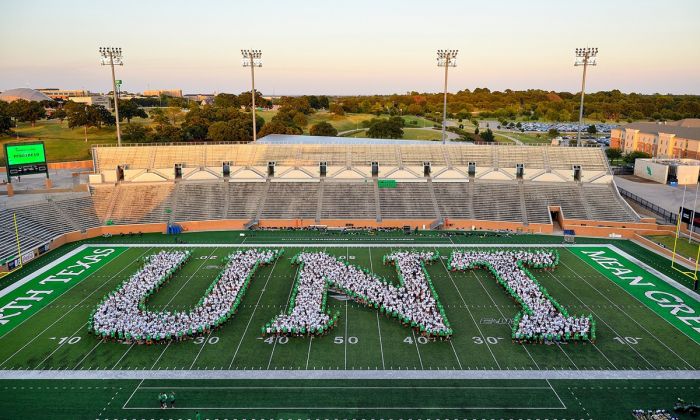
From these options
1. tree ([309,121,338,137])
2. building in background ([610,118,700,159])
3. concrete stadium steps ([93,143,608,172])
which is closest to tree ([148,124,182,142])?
tree ([309,121,338,137])

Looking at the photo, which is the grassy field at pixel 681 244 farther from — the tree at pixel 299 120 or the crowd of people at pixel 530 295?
the tree at pixel 299 120

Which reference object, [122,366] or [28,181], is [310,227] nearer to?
[122,366]

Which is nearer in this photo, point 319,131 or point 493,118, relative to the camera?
point 319,131

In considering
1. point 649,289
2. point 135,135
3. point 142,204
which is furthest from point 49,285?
point 135,135

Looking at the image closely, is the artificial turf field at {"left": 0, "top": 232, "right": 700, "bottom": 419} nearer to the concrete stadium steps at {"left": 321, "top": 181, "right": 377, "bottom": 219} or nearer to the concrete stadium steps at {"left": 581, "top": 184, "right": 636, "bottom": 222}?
the concrete stadium steps at {"left": 581, "top": 184, "right": 636, "bottom": 222}

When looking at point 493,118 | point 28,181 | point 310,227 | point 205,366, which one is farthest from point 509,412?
point 493,118
